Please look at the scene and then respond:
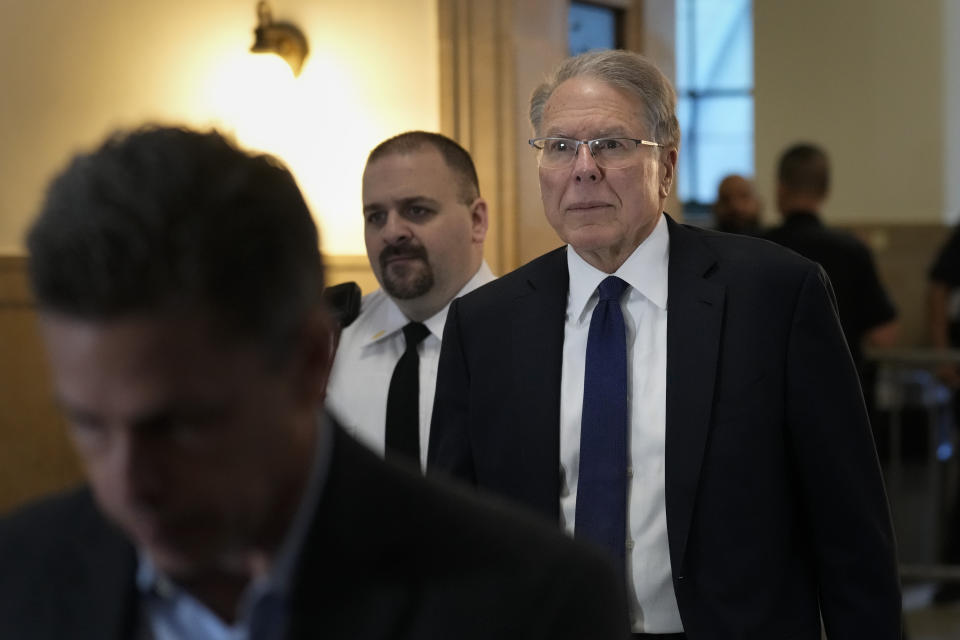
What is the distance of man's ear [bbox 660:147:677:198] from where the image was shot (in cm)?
259

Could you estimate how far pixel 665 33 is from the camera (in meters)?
6.00

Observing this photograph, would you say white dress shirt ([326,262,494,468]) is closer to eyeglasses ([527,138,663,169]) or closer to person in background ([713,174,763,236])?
eyeglasses ([527,138,663,169])

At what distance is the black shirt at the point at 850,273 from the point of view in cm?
520

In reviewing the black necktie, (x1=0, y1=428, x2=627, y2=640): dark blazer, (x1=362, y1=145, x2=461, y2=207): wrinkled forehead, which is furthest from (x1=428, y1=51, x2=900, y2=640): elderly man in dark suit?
(x1=0, y1=428, x2=627, y2=640): dark blazer

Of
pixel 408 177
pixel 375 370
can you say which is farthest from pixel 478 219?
pixel 375 370

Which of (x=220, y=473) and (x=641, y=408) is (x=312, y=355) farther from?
(x=641, y=408)

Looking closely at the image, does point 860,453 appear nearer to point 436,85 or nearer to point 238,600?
point 238,600

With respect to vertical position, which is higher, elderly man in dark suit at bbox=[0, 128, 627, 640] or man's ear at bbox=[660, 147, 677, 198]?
man's ear at bbox=[660, 147, 677, 198]

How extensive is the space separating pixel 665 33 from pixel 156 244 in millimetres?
5320

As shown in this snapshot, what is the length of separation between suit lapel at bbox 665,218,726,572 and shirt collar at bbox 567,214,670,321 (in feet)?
0.10

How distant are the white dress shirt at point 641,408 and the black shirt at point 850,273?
2.86 m

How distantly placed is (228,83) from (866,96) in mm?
8172

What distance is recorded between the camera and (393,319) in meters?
3.17

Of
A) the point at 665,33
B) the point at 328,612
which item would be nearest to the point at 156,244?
the point at 328,612
